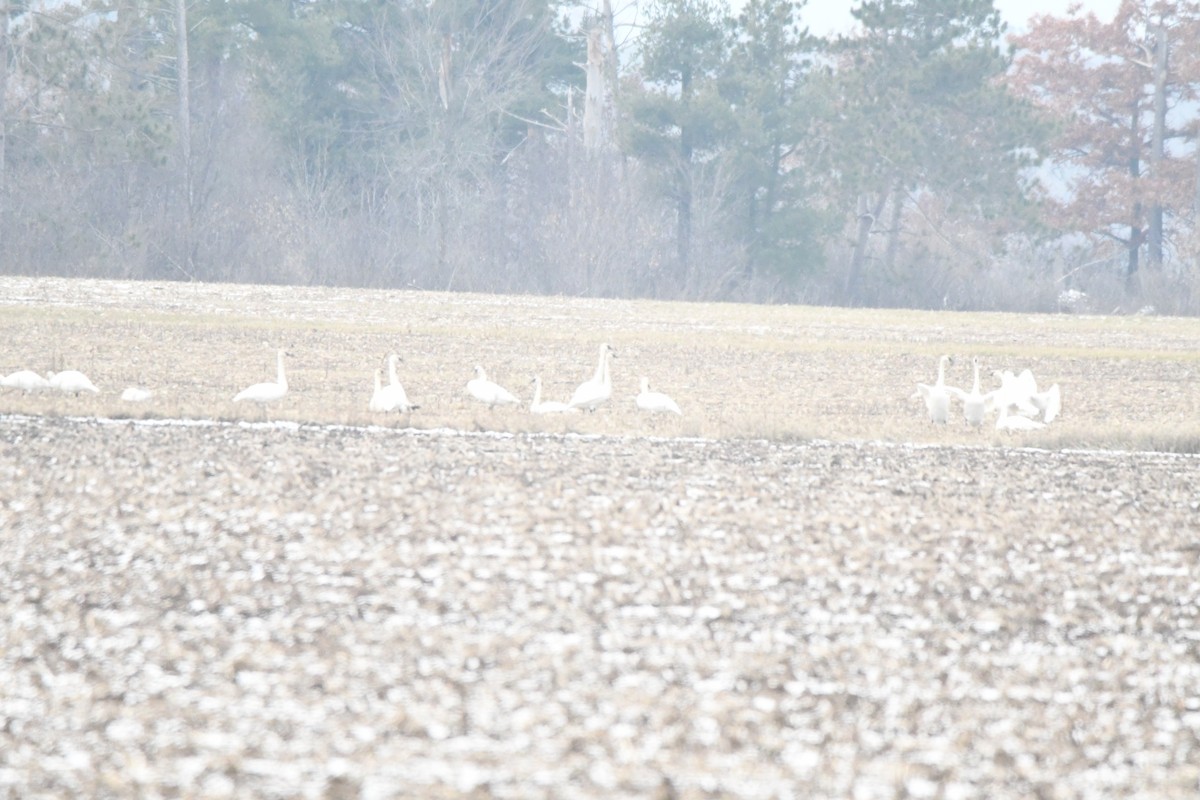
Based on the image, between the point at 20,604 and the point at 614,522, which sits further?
the point at 614,522

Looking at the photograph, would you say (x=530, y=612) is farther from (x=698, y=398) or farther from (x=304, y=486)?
(x=698, y=398)

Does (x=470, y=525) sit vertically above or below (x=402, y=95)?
below

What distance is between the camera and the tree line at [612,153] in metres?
38.2

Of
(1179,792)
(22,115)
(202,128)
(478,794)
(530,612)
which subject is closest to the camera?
(478,794)

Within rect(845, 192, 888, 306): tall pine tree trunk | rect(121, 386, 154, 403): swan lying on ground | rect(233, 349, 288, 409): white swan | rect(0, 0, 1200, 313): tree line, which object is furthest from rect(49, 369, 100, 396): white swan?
rect(845, 192, 888, 306): tall pine tree trunk

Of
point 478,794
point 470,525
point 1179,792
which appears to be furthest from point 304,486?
point 1179,792

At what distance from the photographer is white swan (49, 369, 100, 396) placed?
570 inches

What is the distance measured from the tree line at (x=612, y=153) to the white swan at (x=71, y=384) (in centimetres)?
2125

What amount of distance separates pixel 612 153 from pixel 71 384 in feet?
94.6

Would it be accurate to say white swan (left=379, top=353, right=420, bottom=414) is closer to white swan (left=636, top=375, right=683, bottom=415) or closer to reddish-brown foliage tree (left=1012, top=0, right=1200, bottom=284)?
white swan (left=636, top=375, right=683, bottom=415)

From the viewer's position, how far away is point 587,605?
291 inches

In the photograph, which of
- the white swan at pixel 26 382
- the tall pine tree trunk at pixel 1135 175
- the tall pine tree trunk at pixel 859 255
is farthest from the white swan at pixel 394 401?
the tall pine tree trunk at pixel 1135 175

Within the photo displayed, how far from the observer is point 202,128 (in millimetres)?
42375

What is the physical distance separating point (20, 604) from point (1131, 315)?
33766mm
